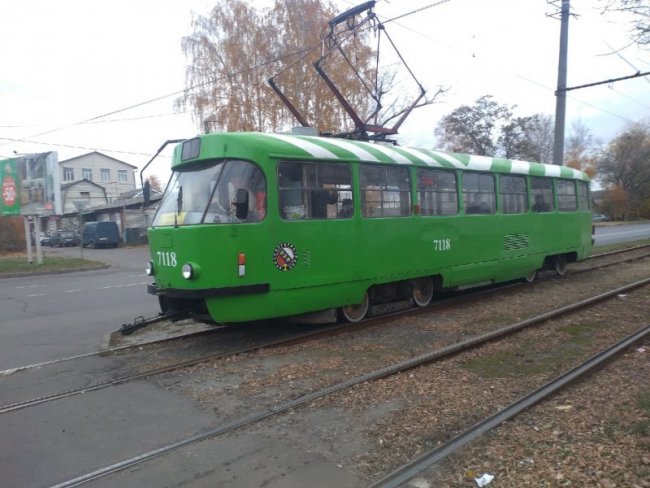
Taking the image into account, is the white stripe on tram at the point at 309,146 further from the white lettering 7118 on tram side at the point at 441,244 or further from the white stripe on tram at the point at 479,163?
the white stripe on tram at the point at 479,163

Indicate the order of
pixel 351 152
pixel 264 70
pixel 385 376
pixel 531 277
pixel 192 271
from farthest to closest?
pixel 264 70 → pixel 531 277 → pixel 351 152 → pixel 192 271 → pixel 385 376

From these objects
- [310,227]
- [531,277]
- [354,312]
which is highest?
[310,227]

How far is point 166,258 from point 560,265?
1071 centimetres

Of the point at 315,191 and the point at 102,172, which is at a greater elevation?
the point at 102,172

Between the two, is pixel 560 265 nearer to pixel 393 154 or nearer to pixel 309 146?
pixel 393 154

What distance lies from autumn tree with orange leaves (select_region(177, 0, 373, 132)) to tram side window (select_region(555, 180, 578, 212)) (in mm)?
15235

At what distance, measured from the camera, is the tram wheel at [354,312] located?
824cm

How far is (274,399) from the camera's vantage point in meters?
5.15

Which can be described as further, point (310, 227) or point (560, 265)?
point (560, 265)

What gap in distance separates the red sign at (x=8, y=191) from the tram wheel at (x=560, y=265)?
20.9 m

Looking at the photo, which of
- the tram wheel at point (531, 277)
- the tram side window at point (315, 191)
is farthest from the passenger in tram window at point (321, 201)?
the tram wheel at point (531, 277)

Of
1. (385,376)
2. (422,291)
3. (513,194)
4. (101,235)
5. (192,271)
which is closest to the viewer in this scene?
(385,376)

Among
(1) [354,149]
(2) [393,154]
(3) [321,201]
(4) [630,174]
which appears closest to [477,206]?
(2) [393,154]

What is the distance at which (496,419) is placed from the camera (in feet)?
14.5
